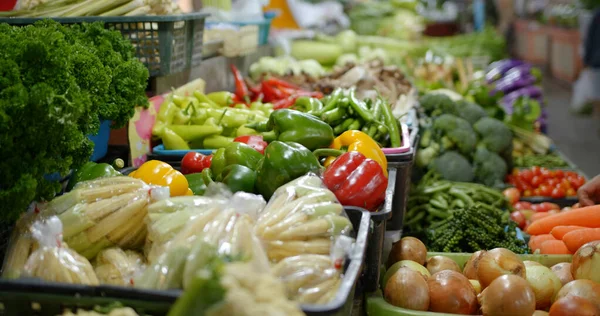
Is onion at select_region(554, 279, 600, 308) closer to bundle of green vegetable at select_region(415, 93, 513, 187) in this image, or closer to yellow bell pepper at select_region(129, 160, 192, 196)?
yellow bell pepper at select_region(129, 160, 192, 196)

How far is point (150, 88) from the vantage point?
366 cm

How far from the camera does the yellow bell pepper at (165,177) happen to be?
248cm

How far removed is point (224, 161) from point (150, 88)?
1259 mm

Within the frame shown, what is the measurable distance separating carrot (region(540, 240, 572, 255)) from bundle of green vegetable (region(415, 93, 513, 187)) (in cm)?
131

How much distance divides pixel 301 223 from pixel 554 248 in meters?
1.85

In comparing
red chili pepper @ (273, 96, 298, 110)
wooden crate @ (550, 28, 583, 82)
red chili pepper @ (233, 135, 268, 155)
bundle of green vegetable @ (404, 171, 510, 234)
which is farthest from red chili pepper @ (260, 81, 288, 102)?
wooden crate @ (550, 28, 583, 82)

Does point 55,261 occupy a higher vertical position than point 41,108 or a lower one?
lower

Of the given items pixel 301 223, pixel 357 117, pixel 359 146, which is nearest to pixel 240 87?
pixel 357 117

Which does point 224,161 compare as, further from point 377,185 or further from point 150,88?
point 150,88

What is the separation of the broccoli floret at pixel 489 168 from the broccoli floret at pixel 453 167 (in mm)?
116

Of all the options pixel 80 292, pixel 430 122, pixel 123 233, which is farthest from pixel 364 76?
pixel 80 292

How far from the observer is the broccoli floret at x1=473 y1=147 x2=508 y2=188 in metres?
4.77

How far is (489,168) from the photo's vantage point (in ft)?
15.7

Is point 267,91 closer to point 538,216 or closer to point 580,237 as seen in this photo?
point 538,216
